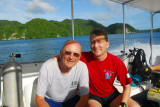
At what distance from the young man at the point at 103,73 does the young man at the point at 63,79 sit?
20 cm

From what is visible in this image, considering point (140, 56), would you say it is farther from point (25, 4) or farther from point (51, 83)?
point (25, 4)

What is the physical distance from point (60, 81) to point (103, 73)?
57 cm

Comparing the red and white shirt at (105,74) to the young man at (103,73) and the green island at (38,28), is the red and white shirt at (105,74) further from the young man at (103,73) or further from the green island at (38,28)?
the green island at (38,28)

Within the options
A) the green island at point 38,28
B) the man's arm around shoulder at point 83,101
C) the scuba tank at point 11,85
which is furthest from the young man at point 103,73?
the green island at point 38,28

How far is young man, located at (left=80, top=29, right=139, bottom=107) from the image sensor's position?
5.43 ft

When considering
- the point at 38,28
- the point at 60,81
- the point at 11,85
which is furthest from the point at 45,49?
the point at 60,81

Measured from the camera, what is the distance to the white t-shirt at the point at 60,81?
1.39m

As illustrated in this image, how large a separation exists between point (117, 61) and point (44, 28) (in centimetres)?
4189

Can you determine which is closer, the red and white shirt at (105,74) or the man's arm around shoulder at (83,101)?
the man's arm around shoulder at (83,101)

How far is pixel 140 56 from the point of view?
2898 millimetres

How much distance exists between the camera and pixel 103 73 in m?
1.68

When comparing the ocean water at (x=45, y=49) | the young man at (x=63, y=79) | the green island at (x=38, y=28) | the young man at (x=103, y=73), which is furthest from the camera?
the green island at (x=38, y=28)

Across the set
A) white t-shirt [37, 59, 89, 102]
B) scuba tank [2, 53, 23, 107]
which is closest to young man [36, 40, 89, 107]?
white t-shirt [37, 59, 89, 102]

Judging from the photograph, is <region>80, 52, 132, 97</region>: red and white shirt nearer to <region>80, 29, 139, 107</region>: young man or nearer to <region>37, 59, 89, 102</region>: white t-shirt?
<region>80, 29, 139, 107</region>: young man
